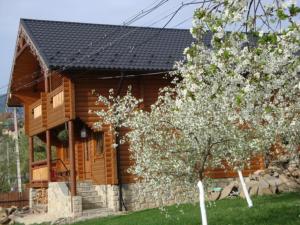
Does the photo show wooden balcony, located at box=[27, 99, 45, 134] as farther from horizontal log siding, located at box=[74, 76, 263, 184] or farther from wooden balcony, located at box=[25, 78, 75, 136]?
horizontal log siding, located at box=[74, 76, 263, 184]

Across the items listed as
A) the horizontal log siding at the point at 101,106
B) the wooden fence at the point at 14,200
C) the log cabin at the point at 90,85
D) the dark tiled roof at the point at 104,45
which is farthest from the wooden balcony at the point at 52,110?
the wooden fence at the point at 14,200

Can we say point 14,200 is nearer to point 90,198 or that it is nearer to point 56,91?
point 90,198

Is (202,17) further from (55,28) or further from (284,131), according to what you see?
(55,28)

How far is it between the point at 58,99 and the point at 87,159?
3.50m

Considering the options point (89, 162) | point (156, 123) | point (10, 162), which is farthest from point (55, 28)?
point (10, 162)

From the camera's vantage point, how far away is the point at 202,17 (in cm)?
522

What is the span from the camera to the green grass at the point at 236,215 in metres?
11.0

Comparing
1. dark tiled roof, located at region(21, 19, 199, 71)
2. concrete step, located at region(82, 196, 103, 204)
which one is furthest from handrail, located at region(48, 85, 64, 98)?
concrete step, located at region(82, 196, 103, 204)

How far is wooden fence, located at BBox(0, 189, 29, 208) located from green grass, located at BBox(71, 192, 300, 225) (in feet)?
48.3

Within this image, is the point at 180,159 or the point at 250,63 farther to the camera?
the point at 180,159

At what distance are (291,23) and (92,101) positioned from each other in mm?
14589

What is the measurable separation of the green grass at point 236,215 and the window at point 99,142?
4306 millimetres

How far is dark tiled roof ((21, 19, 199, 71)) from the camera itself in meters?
19.0

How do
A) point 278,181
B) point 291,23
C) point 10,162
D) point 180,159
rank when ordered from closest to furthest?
Result: point 291,23 < point 180,159 < point 278,181 < point 10,162
